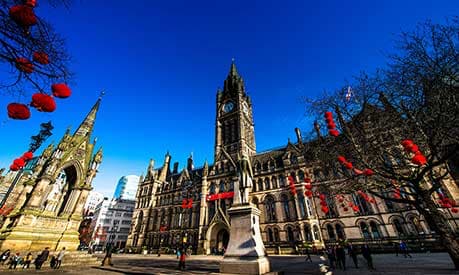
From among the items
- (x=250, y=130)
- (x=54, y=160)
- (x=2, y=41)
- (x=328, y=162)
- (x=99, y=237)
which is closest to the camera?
(x=2, y=41)

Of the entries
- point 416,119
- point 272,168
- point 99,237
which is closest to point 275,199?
point 272,168

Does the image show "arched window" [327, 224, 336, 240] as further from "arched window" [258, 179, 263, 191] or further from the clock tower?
the clock tower

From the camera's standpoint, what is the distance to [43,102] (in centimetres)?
365

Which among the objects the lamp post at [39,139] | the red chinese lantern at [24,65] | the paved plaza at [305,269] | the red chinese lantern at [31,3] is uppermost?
the lamp post at [39,139]

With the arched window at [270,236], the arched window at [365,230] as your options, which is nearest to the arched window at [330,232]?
the arched window at [365,230]

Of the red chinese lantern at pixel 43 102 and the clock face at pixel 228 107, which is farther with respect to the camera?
the clock face at pixel 228 107

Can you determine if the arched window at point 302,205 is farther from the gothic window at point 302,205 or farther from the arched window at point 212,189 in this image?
the arched window at point 212,189

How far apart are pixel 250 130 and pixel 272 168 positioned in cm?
1431

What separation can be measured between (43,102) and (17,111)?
453mm

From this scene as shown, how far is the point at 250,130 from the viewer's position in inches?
1695

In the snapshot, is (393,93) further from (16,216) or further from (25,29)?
(16,216)

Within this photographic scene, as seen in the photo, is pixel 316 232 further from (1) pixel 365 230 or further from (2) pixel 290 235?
(1) pixel 365 230

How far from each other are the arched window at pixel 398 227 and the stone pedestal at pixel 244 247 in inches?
925

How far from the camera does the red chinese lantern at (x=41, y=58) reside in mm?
3483
